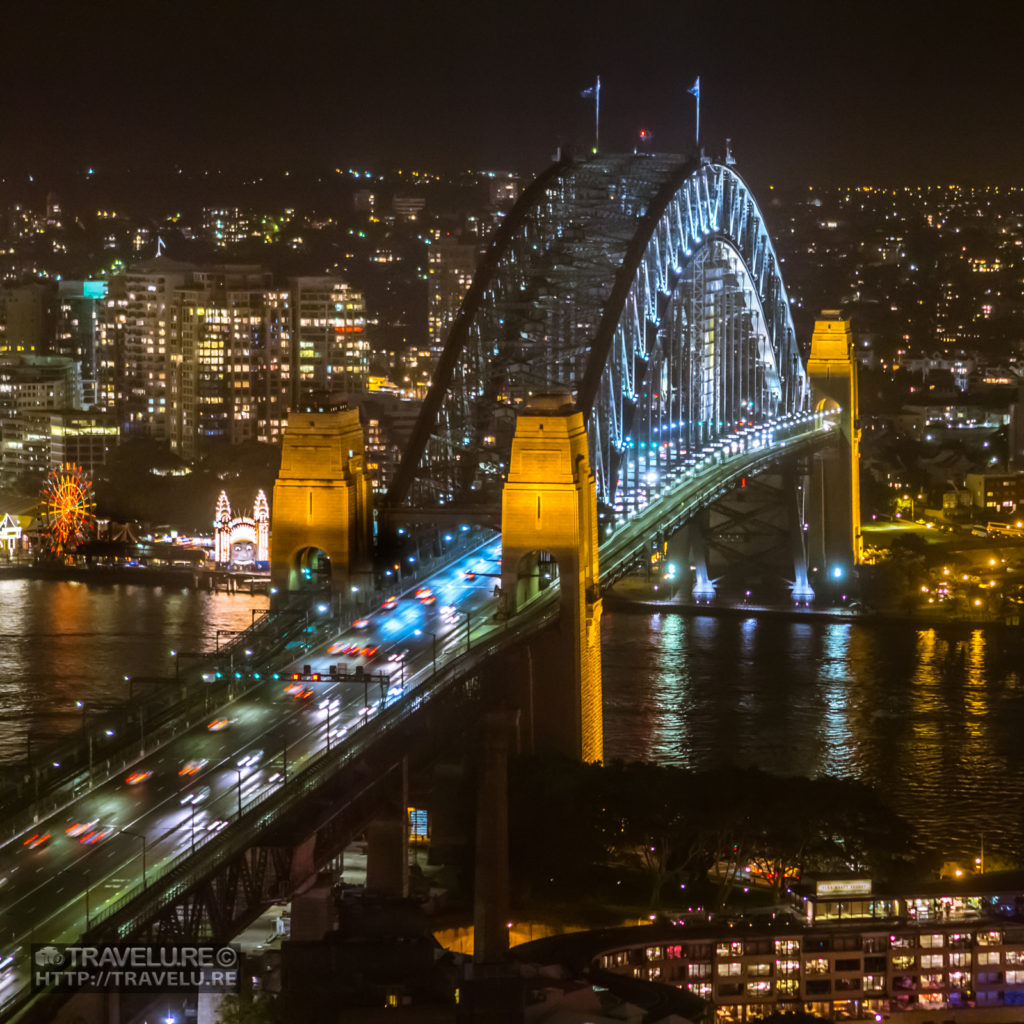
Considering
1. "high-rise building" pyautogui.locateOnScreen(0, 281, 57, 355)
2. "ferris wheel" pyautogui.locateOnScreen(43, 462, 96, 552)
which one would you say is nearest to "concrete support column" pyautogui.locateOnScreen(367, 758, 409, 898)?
"ferris wheel" pyautogui.locateOnScreen(43, 462, 96, 552)

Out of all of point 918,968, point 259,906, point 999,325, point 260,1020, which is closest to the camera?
point 260,1020

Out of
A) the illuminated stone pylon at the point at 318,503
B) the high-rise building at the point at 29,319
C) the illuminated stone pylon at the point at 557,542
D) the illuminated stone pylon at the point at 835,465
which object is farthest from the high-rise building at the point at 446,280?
the illuminated stone pylon at the point at 557,542

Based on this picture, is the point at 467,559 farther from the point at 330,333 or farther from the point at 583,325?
the point at 330,333

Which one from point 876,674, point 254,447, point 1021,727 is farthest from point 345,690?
point 254,447

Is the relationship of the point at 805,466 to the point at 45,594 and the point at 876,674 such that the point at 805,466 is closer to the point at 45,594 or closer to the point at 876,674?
the point at 876,674

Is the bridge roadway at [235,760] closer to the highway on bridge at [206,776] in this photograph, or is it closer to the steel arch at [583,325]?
the highway on bridge at [206,776]

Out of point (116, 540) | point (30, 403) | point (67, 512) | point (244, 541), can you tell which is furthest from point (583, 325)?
point (30, 403)

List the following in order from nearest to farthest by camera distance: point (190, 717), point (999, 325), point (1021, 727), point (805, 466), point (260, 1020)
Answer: point (260, 1020)
point (190, 717)
point (1021, 727)
point (805, 466)
point (999, 325)
